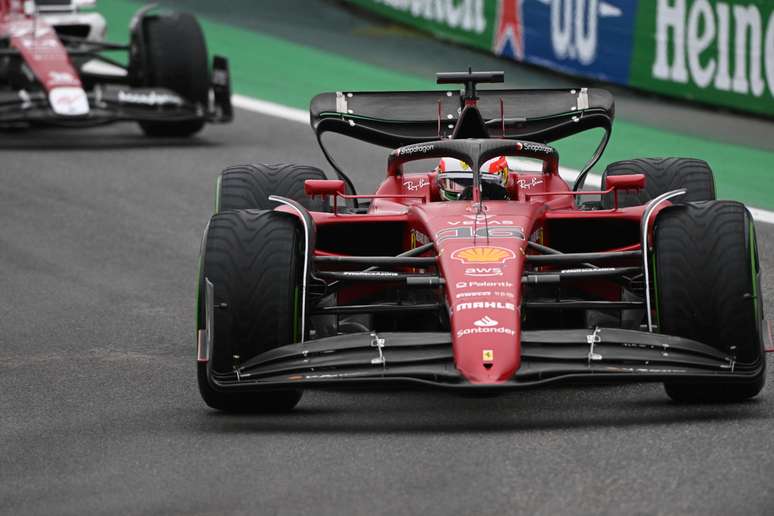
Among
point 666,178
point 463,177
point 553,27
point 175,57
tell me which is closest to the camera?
point 463,177

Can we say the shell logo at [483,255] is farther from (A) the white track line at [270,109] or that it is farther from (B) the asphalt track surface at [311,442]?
(A) the white track line at [270,109]

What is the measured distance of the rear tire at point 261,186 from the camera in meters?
9.64

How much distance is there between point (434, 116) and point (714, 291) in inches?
130

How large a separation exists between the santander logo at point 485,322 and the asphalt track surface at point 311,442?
44 cm

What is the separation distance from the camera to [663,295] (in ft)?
25.0

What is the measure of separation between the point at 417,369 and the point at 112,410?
1692 millimetres

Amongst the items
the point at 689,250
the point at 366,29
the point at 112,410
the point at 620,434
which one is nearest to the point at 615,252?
the point at 689,250

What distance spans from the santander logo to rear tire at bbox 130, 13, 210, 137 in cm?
1036

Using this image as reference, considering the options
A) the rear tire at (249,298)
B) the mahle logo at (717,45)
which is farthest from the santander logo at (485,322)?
the mahle logo at (717,45)

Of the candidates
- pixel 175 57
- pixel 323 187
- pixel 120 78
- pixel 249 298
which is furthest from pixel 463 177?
pixel 120 78

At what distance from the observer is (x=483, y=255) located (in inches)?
304

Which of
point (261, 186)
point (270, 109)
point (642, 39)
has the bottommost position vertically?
point (261, 186)

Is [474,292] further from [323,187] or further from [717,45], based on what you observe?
[717,45]

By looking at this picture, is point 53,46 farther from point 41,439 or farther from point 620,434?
point 620,434
